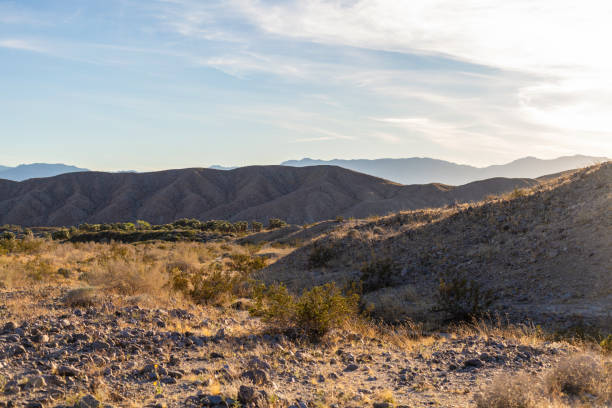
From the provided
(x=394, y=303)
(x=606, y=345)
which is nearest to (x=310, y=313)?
(x=394, y=303)

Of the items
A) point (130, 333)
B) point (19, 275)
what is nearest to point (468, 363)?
point (130, 333)

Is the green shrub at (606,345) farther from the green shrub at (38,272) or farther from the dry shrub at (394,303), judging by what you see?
the green shrub at (38,272)

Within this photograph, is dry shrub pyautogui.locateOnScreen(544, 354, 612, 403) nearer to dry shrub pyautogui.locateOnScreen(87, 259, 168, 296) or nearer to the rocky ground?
the rocky ground

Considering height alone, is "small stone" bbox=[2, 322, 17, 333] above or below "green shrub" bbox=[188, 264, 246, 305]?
above

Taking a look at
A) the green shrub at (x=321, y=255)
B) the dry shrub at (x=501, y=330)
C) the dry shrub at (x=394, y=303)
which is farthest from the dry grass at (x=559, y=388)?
the green shrub at (x=321, y=255)

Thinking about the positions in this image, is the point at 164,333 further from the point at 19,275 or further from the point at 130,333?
the point at 19,275

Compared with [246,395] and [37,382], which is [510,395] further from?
[37,382]

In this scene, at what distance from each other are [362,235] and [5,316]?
14.0 meters

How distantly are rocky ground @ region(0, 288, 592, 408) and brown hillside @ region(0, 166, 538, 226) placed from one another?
69.7 m

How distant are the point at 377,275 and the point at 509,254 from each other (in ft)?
13.9

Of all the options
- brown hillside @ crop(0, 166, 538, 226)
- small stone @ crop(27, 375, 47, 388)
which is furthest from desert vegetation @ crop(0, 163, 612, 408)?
brown hillside @ crop(0, 166, 538, 226)

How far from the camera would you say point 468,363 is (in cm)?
554

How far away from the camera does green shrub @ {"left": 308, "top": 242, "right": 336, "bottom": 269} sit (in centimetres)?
1683

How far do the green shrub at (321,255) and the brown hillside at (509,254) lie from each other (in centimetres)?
8
